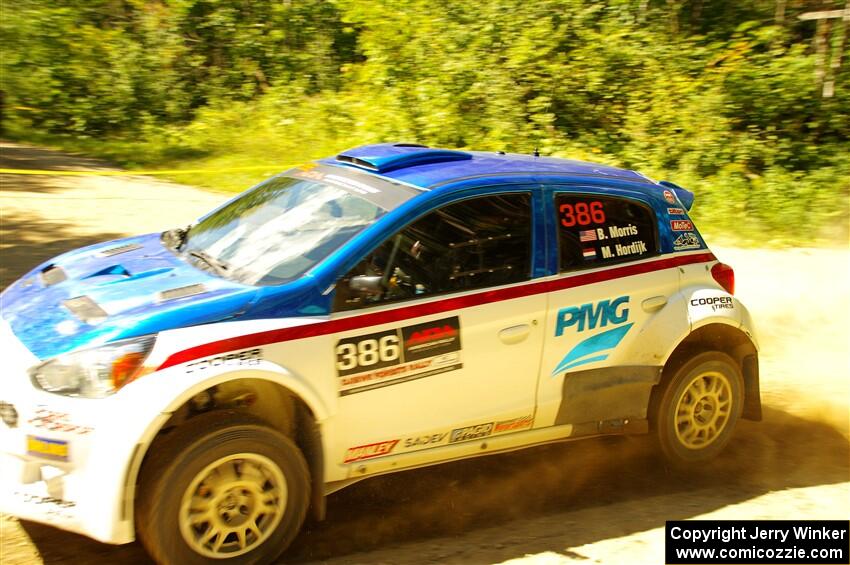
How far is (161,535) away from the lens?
366 cm

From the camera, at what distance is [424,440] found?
14.4 feet

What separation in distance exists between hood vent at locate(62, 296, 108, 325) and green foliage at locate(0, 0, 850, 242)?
8.28 m

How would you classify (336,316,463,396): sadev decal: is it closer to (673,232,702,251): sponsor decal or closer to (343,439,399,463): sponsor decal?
(343,439,399,463): sponsor decal

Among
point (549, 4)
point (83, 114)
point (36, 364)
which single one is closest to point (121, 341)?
point (36, 364)

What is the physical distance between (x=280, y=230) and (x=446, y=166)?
0.98 meters

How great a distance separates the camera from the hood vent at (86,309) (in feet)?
12.9

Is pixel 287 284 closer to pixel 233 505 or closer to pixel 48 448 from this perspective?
pixel 233 505

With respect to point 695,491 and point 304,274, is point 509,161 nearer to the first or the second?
point 304,274

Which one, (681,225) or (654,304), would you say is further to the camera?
(681,225)

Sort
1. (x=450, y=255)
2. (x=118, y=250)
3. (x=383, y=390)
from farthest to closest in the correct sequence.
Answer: (x=118, y=250) < (x=450, y=255) < (x=383, y=390)

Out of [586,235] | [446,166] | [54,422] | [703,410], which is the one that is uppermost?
[446,166]

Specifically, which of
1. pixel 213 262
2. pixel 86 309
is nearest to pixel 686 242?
pixel 213 262

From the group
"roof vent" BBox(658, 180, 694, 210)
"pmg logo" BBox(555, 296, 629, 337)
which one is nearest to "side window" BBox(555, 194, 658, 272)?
"pmg logo" BBox(555, 296, 629, 337)

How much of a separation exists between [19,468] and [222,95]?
13367 mm
